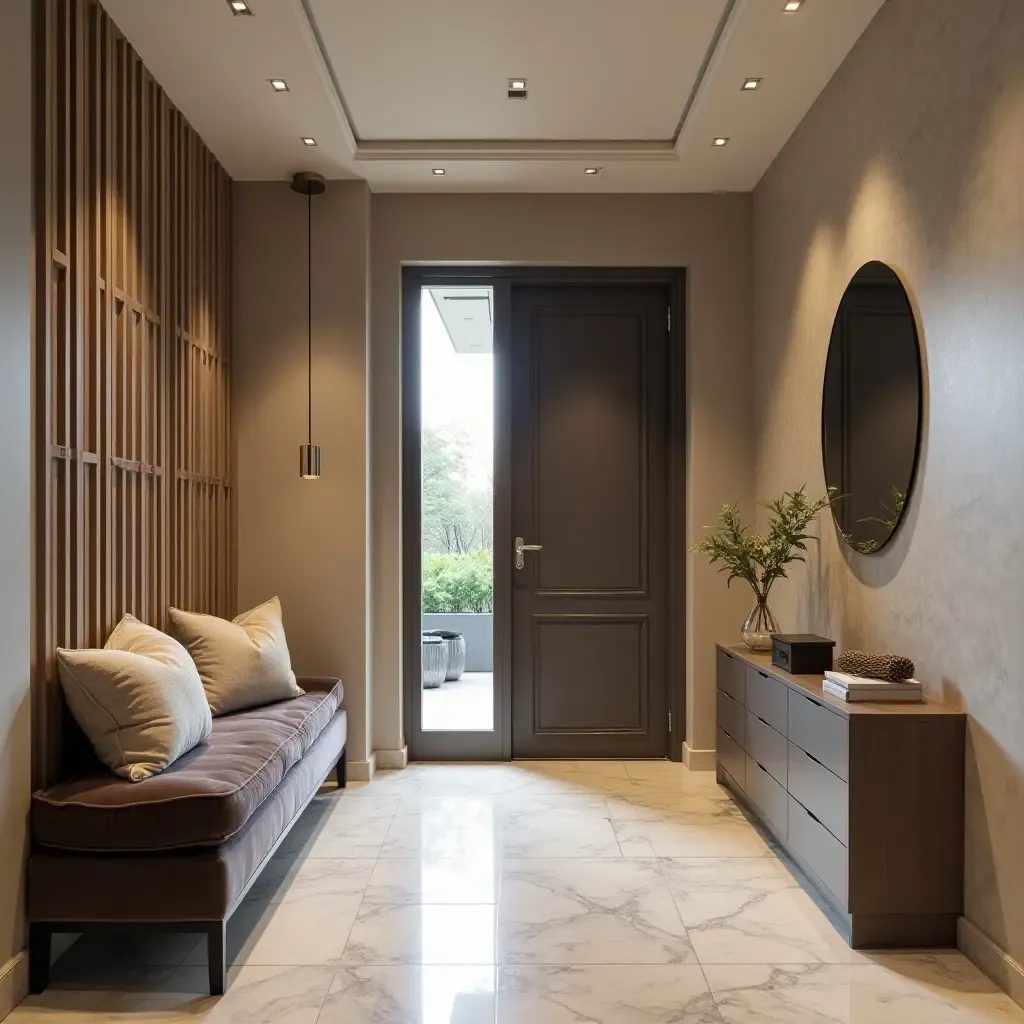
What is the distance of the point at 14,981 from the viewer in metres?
2.28

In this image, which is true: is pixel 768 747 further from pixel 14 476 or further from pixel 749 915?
pixel 14 476

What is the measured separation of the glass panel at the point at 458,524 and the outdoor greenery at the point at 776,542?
1169 millimetres

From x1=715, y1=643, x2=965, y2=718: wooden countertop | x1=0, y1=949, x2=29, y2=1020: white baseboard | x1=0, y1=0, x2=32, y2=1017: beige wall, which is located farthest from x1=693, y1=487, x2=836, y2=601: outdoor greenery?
x1=0, y1=949, x2=29, y2=1020: white baseboard

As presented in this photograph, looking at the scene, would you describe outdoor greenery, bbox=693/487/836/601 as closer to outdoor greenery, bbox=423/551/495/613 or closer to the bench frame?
outdoor greenery, bbox=423/551/495/613

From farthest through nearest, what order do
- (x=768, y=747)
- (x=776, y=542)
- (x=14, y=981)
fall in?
(x=776, y=542), (x=768, y=747), (x=14, y=981)

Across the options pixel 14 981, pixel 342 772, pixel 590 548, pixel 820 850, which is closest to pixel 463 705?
pixel 342 772

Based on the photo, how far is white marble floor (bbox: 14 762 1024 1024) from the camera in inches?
88.7

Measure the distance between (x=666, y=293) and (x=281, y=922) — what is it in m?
3.43

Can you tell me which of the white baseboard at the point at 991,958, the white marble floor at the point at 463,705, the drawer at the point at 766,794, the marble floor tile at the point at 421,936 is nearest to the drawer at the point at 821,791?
the drawer at the point at 766,794

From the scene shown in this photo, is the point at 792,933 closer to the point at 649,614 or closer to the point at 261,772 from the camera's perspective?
the point at 261,772

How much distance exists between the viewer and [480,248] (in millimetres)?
4562

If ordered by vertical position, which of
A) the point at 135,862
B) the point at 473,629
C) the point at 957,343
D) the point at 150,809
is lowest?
the point at 135,862

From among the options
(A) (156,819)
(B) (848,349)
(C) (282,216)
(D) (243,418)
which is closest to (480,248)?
(C) (282,216)

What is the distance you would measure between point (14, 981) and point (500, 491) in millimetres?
2949
